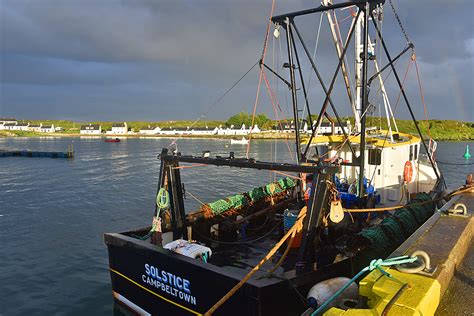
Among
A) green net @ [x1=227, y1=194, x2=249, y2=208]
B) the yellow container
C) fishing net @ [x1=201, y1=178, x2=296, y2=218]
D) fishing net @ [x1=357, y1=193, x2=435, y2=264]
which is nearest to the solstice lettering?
fishing net @ [x1=201, y1=178, x2=296, y2=218]

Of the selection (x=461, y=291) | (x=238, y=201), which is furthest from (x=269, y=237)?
(x=461, y=291)

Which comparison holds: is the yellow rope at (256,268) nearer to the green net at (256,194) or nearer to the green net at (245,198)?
the green net at (245,198)

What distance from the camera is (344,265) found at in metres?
6.86

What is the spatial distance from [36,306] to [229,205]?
607 centimetres

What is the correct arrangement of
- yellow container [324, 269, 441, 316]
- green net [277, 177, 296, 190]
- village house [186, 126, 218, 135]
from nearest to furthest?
yellow container [324, 269, 441, 316]
green net [277, 177, 296, 190]
village house [186, 126, 218, 135]

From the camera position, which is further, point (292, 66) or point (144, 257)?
point (292, 66)

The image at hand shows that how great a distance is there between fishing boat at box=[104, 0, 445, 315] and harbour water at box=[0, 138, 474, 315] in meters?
1.62

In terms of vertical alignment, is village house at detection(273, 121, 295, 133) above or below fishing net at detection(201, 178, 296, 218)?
above

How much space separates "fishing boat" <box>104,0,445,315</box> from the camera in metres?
5.88

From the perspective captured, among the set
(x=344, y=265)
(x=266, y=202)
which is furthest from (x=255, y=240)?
(x=344, y=265)

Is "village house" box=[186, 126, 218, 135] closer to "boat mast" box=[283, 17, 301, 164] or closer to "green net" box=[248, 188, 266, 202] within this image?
"green net" box=[248, 188, 266, 202]

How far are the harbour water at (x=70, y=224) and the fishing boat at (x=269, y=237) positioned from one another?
1.62m

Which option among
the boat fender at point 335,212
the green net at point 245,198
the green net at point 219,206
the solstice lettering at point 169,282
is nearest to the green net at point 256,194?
the green net at point 245,198

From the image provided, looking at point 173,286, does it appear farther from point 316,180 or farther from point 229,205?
point 229,205
